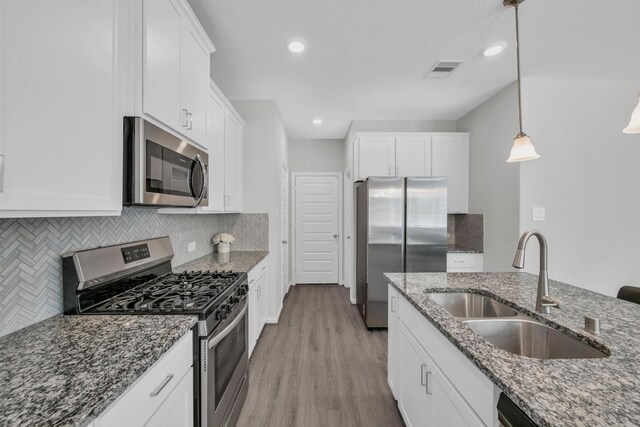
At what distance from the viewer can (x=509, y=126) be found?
2.90 metres

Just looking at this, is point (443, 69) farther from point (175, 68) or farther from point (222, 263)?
point (222, 263)

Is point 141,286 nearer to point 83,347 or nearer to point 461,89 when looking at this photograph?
point 83,347

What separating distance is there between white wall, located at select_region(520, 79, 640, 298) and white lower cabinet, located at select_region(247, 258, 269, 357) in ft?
8.79

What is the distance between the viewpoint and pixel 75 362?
82cm

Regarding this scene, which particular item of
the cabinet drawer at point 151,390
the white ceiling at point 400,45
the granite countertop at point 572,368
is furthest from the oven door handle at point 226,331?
the white ceiling at point 400,45

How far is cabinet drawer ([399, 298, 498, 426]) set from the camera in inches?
32.8

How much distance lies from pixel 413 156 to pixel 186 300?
127 inches

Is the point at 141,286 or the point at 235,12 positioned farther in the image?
the point at 235,12

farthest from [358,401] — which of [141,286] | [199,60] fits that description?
[199,60]

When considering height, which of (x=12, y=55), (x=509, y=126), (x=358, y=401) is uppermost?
(x=509, y=126)

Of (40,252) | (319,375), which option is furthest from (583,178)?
(40,252)

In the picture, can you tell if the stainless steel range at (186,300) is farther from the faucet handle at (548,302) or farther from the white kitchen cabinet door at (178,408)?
the faucet handle at (548,302)

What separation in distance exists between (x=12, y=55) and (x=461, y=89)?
344cm

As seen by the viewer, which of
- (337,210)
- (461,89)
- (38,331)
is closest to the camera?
(38,331)
